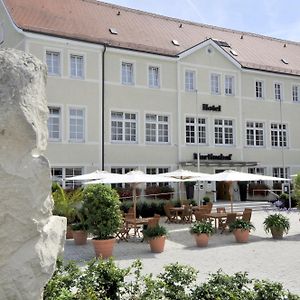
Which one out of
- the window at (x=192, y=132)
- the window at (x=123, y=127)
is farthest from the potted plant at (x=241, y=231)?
the window at (x=192, y=132)

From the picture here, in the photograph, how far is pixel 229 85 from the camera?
29.6m

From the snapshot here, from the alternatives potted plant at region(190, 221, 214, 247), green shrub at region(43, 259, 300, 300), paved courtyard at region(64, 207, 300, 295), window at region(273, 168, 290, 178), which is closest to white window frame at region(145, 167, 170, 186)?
window at region(273, 168, 290, 178)

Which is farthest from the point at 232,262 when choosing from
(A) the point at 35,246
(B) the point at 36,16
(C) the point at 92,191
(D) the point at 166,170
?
(B) the point at 36,16

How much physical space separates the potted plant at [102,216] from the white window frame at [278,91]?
2290cm

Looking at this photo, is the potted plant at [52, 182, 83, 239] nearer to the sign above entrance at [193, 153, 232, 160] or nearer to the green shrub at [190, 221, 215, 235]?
the green shrub at [190, 221, 215, 235]

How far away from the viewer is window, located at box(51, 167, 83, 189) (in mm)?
22922

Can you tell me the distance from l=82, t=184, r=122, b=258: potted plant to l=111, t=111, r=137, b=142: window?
13938mm

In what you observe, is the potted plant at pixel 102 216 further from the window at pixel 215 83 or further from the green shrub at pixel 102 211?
the window at pixel 215 83

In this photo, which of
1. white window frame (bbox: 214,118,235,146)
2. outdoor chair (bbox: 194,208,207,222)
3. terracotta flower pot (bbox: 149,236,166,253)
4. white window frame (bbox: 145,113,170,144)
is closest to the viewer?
terracotta flower pot (bbox: 149,236,166,253)

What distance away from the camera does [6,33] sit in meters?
24.2

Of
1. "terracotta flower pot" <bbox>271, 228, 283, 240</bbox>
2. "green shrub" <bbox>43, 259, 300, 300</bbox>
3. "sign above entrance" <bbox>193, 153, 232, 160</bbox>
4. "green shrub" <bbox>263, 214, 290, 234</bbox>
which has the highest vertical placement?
"sign above entrance" <bbox>193, 153, 232, 160</bbox>

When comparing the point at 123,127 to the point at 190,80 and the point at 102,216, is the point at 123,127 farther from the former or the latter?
the point at 102,216

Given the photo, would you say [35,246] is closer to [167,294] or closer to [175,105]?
[167,294]

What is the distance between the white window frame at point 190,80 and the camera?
27.7 metres
